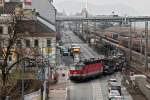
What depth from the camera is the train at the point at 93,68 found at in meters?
61.6

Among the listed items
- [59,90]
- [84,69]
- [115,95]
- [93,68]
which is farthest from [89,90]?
[93,68]

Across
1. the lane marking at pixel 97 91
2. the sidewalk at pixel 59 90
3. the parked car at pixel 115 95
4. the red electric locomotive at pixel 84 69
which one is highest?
the red electric locomotive at pixel 84 69

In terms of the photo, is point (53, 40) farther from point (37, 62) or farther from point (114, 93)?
point (114, 93)

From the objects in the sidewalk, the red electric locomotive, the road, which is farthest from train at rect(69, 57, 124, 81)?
the sidewalk

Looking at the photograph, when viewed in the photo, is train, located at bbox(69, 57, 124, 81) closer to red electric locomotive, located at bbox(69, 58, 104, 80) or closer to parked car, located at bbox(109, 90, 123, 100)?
red electric locomotive, located at bbox(69, 58, 104, 80)

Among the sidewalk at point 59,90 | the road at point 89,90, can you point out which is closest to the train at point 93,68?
the road at point 89,90

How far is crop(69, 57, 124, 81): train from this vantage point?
61594mm

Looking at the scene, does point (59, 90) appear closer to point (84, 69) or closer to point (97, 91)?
point (97, 91)

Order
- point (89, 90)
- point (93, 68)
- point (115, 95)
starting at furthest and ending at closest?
point (93, 68) → point (89, 90) → point (115, 95)

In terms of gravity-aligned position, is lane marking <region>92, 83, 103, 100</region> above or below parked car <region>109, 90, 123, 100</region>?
below

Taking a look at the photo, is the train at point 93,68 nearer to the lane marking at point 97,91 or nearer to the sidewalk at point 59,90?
the sidewalk at point 59,90

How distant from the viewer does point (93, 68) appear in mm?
65000

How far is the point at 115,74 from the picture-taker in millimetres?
71125

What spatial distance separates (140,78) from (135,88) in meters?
A: 7.46
